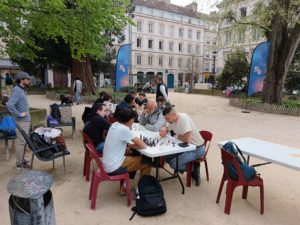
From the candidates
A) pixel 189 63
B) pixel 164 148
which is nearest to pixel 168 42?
pixel 189 63

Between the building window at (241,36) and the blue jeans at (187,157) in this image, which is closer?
the blue jeans at (187,157)

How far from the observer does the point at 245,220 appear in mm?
3262

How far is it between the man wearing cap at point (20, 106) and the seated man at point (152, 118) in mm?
2249

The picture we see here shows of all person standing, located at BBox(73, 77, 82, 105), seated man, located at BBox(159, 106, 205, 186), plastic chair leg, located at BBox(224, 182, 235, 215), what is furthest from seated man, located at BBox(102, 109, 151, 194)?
person standing, located at BBox(73, 77, 82, 105)

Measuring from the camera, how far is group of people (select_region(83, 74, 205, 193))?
11.2 feet

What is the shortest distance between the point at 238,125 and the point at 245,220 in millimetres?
6735

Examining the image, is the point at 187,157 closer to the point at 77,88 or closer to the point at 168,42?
the point at 77,88

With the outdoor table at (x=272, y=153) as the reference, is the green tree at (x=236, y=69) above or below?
above

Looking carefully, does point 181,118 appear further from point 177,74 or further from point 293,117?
point 177,74

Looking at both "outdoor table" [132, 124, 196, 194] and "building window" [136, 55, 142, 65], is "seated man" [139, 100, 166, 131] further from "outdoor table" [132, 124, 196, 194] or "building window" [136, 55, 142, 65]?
"building window" [136, 55, 142, 65]

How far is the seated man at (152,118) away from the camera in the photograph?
4.89 metres

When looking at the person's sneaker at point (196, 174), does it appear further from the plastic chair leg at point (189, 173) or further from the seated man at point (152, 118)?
the seated man at point (152, 118)

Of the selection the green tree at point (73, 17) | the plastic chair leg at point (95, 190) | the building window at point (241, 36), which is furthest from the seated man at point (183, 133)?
the building window at point (241, 36)

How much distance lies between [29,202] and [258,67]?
523 inches
